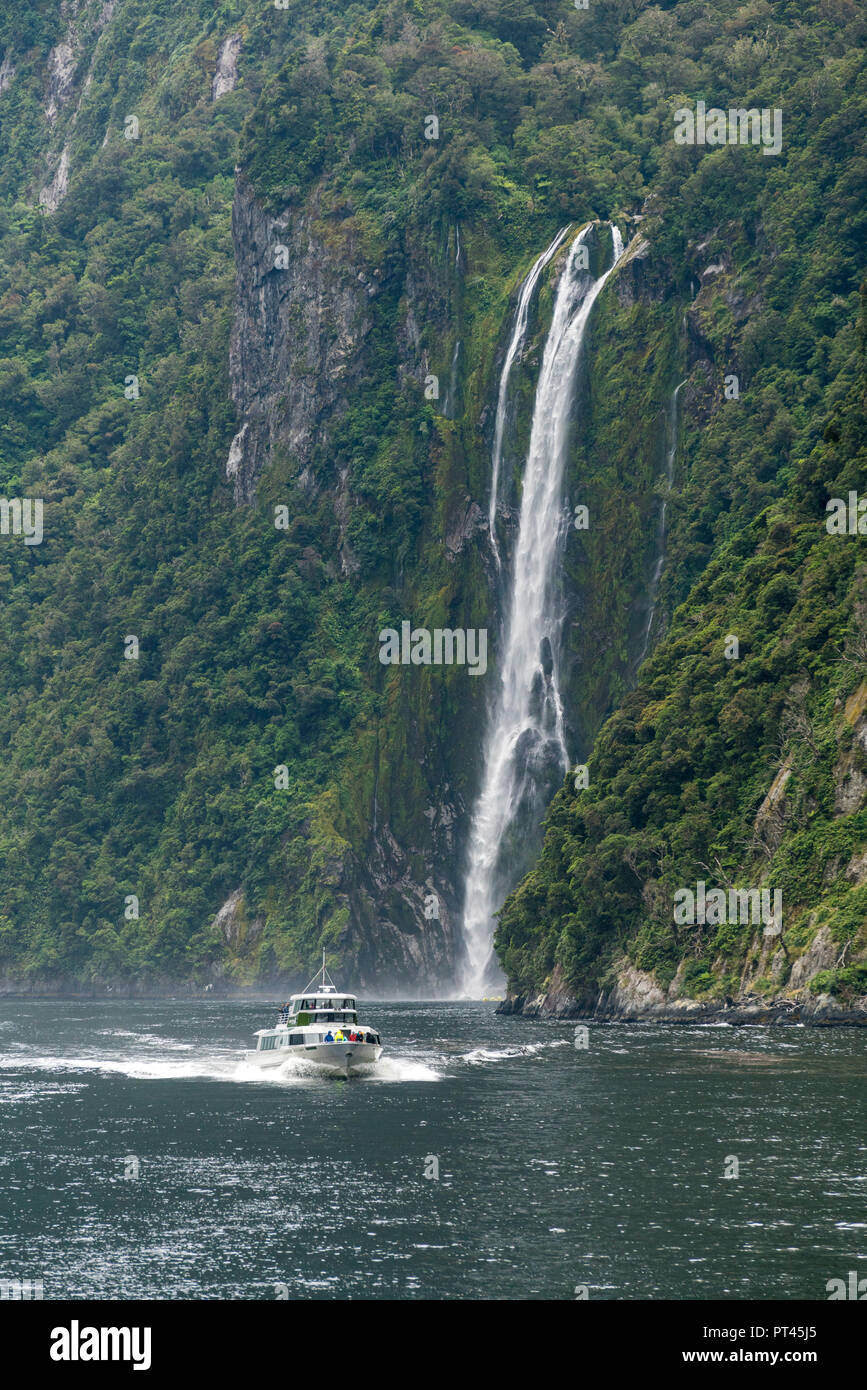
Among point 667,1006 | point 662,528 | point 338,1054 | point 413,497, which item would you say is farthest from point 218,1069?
point 413,497

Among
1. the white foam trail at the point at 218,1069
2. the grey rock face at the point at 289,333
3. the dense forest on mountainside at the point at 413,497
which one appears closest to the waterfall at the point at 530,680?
the dense forest on mountainside at the point at 413,497

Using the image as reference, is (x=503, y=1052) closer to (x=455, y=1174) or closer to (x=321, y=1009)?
(x=321, y=1009)

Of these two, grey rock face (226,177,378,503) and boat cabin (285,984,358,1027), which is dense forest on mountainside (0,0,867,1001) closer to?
grey rock face (226,177,378,503)

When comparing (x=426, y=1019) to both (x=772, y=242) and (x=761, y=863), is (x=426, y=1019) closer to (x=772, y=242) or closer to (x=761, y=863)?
(x=761, y=863)

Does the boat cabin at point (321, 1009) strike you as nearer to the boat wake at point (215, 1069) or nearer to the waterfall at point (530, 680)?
the boat wake at point (215, 1069)

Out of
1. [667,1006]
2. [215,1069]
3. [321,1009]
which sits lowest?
[215,1069]

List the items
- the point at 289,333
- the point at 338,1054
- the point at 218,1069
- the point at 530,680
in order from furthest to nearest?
the point at 289,333 → the point at 530,680 → the point at 218,1069 → the point at 338,1054
